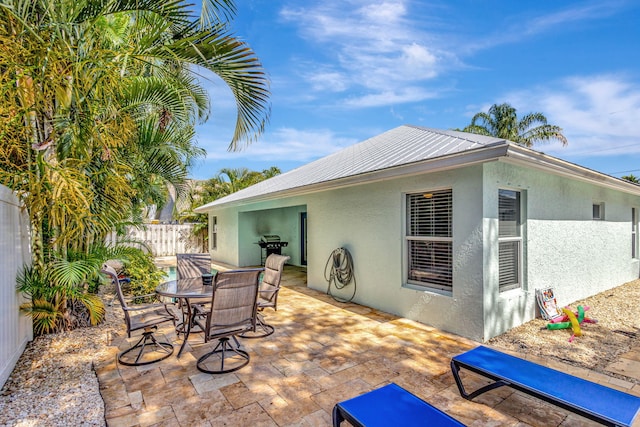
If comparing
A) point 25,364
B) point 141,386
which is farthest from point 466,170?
point 25,364

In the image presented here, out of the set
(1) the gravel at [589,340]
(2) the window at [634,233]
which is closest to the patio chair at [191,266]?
(1) the gravel at [589,340]

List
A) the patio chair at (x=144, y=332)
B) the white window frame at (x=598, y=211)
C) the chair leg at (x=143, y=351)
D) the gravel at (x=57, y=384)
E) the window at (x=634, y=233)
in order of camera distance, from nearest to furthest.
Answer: the gravel at (x=57, y=384), the patio chair at (x=144, y=332), the chair leg at (x=143, y=351), the white window frame at (x=598, y=211), the window at (x=634, y=233)

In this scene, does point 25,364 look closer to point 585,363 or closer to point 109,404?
point 109,404

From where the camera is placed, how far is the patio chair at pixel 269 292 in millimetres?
4986

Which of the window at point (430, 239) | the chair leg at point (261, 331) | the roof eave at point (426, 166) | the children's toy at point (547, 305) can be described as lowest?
the chair leg at point (261, 331)

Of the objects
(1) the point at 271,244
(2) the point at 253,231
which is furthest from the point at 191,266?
(2) the point at 253,231

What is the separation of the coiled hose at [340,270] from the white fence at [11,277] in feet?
17.8

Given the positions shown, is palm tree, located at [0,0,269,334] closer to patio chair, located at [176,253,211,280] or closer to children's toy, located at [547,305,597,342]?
patio chair, located at [176,253,211,280]

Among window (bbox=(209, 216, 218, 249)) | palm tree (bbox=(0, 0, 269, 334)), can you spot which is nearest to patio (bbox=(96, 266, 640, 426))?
palm tree (bbox=(0, 0, 269, 334))

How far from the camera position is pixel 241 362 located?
396 centimetres

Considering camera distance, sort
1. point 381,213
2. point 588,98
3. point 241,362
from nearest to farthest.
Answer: point 241,362, point 381,213, point 588,98

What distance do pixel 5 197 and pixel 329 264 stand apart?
19.6ft

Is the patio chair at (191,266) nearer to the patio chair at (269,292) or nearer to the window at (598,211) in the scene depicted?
the patio chair at (269,292)

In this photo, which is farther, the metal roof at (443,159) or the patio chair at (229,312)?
the metal roof at (443,159)
